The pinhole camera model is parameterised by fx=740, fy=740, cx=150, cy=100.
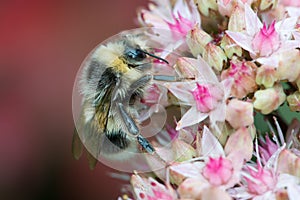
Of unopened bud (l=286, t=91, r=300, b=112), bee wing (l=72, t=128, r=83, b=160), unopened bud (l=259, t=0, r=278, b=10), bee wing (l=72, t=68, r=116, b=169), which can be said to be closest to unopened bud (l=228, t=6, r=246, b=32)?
unopened bud (l=259, t=0, r=278, b=10)

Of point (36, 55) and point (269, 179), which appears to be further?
point (36, 55)

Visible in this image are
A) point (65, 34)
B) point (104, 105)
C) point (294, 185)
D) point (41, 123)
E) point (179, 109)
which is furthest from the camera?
point (65, 34)

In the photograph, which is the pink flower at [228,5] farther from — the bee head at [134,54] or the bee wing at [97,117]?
the bee wing at [97,117]

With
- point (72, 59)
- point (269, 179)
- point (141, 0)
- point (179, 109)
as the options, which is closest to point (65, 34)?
point (72, 59)

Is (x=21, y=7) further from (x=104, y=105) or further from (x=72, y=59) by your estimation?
(x=104, y=105)

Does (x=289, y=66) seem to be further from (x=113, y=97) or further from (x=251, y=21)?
(x=113, y=97)

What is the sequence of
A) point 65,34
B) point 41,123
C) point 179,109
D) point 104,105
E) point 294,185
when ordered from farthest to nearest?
point 65,34 < point 41,123 < point 179,109 < point 104,105 < point 294,185

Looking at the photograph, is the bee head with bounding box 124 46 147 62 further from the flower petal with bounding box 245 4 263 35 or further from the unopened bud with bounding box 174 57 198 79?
the flower petal with bounding box 245 4 263 35
